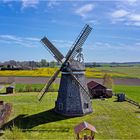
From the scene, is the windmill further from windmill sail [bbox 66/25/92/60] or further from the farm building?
the farm building

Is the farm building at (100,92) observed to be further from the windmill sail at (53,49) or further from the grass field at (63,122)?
the windmill sail at (53,49)

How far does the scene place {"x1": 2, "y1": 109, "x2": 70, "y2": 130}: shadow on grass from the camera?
30453mm

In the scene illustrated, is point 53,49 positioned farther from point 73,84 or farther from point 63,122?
point 63,122

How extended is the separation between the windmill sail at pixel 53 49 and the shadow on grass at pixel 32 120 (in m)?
6.62

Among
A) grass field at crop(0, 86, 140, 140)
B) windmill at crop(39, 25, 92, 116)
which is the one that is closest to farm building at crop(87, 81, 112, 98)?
grass field at crop(0, 86, 140, 140)

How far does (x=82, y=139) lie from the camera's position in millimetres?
23688

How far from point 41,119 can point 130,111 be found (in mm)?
11732

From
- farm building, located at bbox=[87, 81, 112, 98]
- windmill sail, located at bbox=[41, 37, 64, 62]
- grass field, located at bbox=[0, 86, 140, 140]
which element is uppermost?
windmill sail, located at bbox=[41, 37, 64, 62]

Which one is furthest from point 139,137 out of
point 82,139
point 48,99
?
point 48,99

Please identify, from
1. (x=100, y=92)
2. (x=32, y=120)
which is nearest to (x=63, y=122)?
(x=32, y=120)

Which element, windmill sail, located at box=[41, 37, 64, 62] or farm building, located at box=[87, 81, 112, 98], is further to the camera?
farm building, located at box=[87, 81, 112, 98]

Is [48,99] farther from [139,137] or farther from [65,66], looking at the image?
[139,137]

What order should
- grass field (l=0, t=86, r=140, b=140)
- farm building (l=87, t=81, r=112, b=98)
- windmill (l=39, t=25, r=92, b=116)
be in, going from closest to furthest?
grass field (l=0, t=86, r=140, b=140) → windmill (l=39, t=25, r=92, b=116) → farm building (l=87, t=81, r=112, b=98)

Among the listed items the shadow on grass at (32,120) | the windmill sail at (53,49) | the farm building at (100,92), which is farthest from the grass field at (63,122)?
the windmill sail at (53,49)
